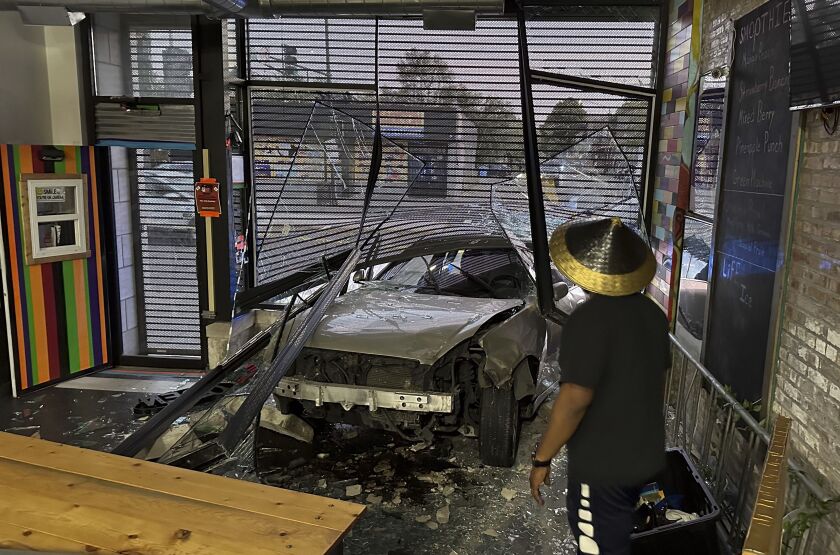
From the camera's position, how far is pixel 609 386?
235 cm

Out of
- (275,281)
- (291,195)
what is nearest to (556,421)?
(275,281)

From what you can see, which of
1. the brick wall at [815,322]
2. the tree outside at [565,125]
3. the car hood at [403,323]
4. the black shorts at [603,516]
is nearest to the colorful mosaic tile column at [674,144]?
the tree outside at [565,125]

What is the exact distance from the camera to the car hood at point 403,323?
3996 millimetres

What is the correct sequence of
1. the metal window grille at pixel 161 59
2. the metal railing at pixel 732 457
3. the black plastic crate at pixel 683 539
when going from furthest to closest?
the metal window grille at pixel 161 59 → the black plastic crate at pixel 683 539 → the metal railing at pixel 732 457

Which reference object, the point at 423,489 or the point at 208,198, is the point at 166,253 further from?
the point at 423,489

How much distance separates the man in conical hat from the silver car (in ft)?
5.03

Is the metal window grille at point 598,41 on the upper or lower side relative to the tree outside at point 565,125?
upper

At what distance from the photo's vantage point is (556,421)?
2377 mm

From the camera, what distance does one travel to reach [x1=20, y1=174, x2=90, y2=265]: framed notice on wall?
5.37 metres

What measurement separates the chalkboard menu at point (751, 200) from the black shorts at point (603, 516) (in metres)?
1.35

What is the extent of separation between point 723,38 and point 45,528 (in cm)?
454

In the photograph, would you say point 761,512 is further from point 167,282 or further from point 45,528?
point 167,282

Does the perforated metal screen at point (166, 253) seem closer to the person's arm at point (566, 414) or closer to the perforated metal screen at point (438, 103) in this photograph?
the perforated metal screen at point (438, 103)

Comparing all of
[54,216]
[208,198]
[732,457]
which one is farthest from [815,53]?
[54,216]
